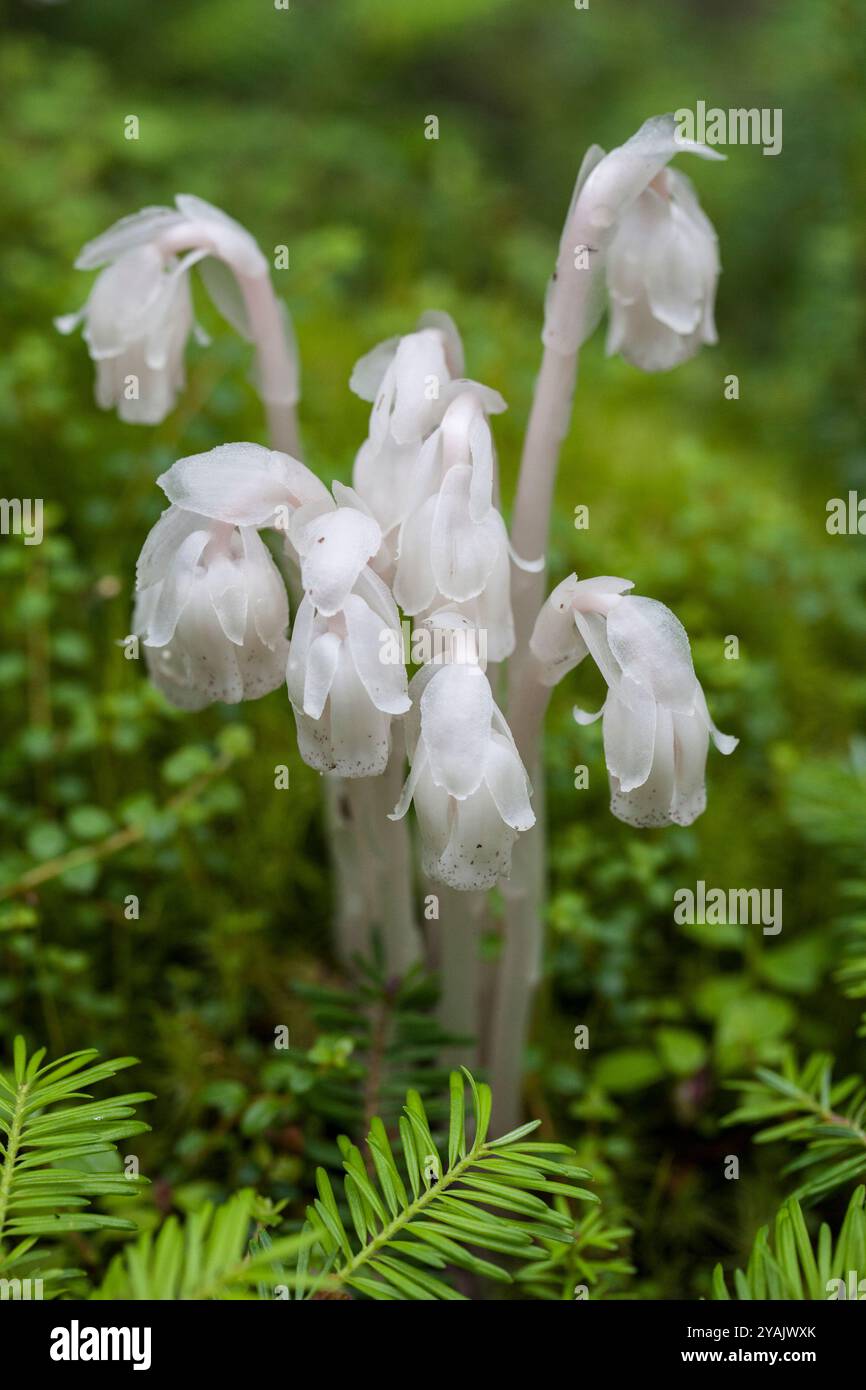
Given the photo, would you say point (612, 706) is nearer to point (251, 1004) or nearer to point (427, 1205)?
point (427, 1205)

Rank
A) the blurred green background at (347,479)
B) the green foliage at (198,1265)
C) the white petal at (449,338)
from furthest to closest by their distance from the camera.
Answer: the blurred green background at (347,479) < the white petal at (449,338) < the green foliage at (198,1265)

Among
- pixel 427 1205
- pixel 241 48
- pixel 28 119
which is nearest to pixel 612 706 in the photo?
pixel 427 1205

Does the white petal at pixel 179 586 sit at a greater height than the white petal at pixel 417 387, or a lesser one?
lesser

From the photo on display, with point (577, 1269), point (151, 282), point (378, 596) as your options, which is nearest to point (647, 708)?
point (378, 596)

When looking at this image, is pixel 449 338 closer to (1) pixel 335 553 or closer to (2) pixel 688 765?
(1) pixel 335 553

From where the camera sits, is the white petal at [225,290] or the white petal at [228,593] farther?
the white petal at [225,290]

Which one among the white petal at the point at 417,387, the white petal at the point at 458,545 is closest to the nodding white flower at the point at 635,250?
the white petal at the point at 417,387

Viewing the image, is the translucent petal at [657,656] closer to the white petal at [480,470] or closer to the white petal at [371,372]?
the white petal at [480,470]
